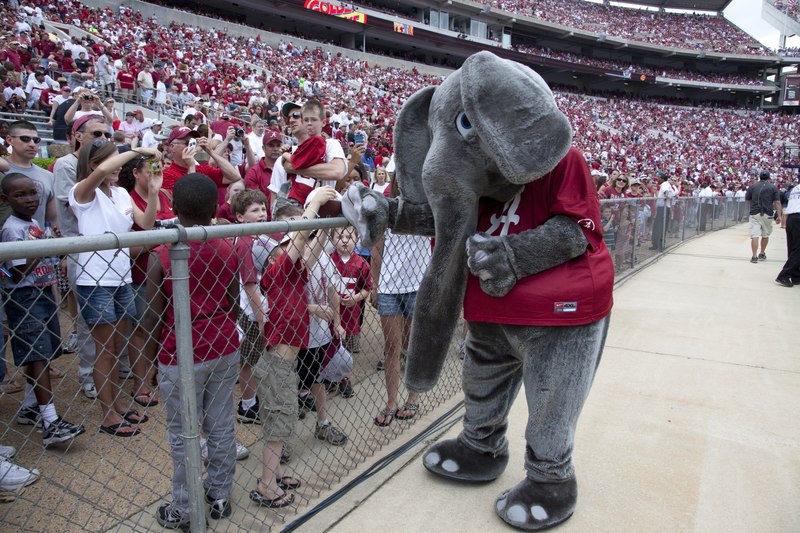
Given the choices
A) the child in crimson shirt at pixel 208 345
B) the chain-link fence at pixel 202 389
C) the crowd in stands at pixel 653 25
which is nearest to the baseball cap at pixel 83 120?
the chain-link fence at pixel 202 389

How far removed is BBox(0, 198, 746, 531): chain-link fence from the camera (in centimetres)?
196

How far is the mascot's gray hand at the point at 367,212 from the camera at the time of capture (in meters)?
2.23

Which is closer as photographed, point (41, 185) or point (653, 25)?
point (41, 185)

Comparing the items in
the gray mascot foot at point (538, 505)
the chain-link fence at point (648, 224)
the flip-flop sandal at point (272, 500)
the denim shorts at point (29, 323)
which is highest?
the denim shorts at point (29, 323)

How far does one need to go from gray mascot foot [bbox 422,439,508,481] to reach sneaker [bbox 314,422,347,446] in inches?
22.4

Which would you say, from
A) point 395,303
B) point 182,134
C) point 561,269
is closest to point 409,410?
point 395,303

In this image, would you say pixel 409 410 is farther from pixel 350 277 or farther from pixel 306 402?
pixel 350 277

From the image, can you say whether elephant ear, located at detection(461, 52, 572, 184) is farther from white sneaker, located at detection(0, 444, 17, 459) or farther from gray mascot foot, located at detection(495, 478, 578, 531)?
white sneaker, located at detection(0, 444, 17, 459)

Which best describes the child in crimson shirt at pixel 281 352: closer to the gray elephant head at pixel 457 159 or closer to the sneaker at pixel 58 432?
the gray elephant head at pixel 457 159

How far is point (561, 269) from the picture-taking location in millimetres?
2162

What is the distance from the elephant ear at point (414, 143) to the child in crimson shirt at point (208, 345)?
82 cm

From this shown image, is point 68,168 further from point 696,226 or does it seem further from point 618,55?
point 618,55

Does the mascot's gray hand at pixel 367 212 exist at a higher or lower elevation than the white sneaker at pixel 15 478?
higher

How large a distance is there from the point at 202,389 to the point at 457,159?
146 centimetres
